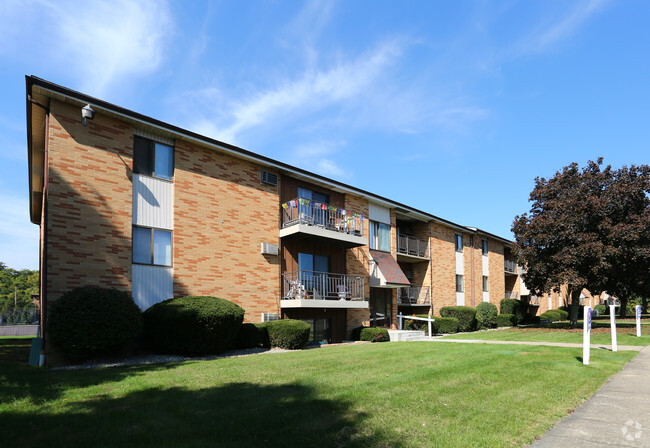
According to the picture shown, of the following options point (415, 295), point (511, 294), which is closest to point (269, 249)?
point (415, 295)

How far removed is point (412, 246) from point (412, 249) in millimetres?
197

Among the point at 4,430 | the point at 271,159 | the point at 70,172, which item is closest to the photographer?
the point at 4,430

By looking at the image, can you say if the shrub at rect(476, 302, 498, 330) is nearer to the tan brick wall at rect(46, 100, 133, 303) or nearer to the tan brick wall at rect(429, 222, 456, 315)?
the tan brick wall at rect(429, 222, 456, 315)

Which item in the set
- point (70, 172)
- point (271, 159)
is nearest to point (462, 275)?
point (271, 159)

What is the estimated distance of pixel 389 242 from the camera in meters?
24.4

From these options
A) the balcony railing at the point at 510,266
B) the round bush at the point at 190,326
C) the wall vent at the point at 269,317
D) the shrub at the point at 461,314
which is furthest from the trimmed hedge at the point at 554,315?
the round bush at the point at 190,326

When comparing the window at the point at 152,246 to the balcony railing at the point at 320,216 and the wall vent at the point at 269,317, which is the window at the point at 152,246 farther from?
the balcony railing at the point at 320,216

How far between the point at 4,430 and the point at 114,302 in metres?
6.39

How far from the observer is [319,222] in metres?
19.1

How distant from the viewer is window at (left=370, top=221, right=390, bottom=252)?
918 inches

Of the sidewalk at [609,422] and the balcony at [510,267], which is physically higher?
the balcony at [510,267]

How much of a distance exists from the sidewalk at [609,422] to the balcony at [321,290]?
11.1 metres

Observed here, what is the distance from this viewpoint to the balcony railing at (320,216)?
1798cm

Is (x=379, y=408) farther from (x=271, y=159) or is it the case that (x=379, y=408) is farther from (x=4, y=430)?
(x=271, y=159)
